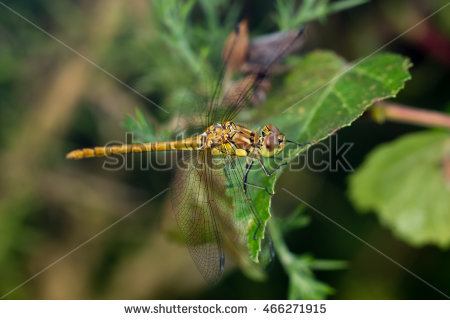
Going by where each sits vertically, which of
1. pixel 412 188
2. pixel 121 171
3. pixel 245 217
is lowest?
pixel 245 217

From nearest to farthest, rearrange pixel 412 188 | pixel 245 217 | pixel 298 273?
pixel 245 217, pixel 298 273, pixel 412 188

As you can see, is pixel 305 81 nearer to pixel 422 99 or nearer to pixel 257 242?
pixel 257 242

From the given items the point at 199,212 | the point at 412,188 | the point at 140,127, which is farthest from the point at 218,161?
the point at 412,188

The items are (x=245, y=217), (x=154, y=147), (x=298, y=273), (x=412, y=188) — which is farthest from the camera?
(x=412, y=188)

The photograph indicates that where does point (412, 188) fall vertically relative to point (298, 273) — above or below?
above

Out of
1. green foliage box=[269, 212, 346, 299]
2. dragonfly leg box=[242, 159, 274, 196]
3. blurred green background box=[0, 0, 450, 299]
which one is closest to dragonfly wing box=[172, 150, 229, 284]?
Answer: dragonfly leg box=[242, 159, 274, 196]

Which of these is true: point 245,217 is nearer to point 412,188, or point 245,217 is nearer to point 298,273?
point 298,273

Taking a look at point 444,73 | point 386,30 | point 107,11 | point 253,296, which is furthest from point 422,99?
point 107,11

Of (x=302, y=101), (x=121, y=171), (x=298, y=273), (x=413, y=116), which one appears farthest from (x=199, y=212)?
(x=121, y=171)

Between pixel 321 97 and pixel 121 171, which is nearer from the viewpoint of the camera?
pixel 321 97
